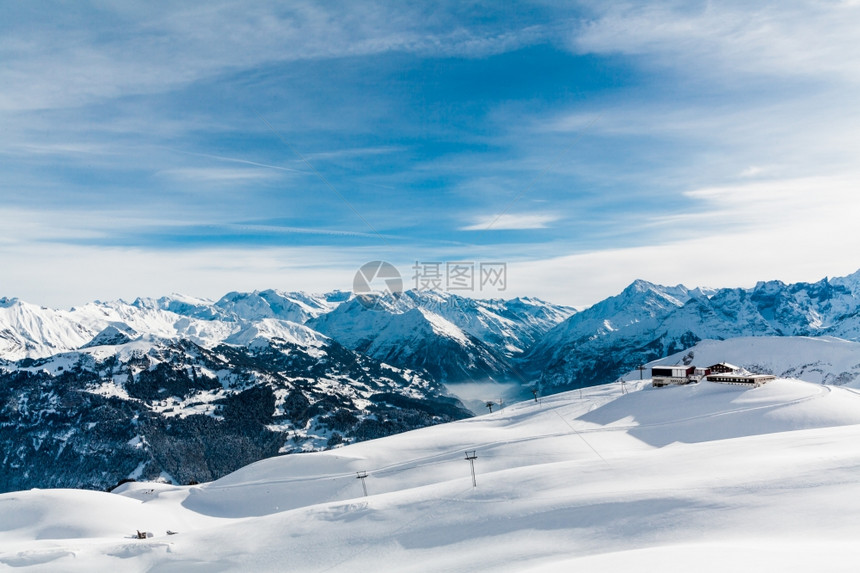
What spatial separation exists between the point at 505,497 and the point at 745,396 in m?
58.1

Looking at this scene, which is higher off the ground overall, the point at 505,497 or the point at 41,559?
the point at 505,497

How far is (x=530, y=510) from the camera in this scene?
33031 mm

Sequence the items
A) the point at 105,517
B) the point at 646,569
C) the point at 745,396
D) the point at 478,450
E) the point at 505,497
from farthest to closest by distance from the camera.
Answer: the point at 745,396 < the point at 478,450 < the point at 105,517 < the point at 505,497 < the point at 646,569

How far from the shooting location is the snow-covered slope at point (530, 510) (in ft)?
82.0

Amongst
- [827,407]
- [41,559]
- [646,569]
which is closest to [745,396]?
[827,407]

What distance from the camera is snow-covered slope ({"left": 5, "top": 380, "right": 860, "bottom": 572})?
24984mm

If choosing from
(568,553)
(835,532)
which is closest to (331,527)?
(568,553)

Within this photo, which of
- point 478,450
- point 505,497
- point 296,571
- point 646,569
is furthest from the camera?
point 478,450

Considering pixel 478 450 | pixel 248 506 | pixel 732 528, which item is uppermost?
pixel 732 528

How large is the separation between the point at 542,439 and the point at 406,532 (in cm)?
3638

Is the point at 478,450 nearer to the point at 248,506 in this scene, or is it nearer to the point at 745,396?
the point at 248,506

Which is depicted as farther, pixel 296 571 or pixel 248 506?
pixel 248 506

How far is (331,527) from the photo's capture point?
38.0 metres

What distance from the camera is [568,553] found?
86.7ft
